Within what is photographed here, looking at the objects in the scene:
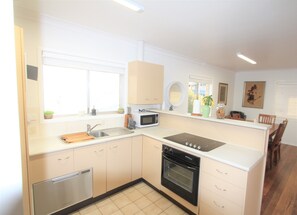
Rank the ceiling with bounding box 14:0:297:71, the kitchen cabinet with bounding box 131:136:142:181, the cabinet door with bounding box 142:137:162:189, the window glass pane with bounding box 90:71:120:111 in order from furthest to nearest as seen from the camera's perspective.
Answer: the window glass pane with bounding box 90:71:120:111, the kitchen cabinet with bounding box 131:136:142:181, the cabinet door with bounding box 142:137:162:189, the ceiling with bounding box 14:0:297:71

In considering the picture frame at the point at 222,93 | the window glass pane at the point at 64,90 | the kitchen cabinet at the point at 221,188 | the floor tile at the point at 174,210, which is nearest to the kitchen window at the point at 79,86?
the window glass pane at the point at 64,90

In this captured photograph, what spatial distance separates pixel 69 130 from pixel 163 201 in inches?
69.1

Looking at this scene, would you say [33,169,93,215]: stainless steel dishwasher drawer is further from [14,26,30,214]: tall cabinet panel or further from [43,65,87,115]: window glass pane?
[43,65,87,115]: window glass pane

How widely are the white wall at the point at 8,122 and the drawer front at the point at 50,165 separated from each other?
136cm

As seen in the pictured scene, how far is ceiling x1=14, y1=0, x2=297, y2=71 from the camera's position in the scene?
1.70 metres

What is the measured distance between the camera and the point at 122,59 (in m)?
2.92

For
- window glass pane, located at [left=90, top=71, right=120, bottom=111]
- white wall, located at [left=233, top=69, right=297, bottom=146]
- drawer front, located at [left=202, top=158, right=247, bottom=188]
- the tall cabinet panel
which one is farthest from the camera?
white wall, located at [left=233, top=69, right=297, bottom=146]

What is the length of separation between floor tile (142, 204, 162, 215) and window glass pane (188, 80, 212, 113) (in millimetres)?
2878

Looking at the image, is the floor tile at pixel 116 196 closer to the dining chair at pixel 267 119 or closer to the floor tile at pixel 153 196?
the floor tile at pixel 153 196

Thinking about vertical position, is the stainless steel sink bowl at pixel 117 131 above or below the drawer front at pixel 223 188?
above

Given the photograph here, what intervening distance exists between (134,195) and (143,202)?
20 centimetres

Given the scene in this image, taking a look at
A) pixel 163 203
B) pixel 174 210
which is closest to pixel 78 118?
pixel 163 203

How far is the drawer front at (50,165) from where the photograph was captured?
172 centimetres

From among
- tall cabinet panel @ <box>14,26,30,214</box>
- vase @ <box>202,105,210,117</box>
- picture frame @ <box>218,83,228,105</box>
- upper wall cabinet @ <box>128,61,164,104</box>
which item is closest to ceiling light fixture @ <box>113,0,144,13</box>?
tall cabinet panel @ <box>14,26,30,214</box>
